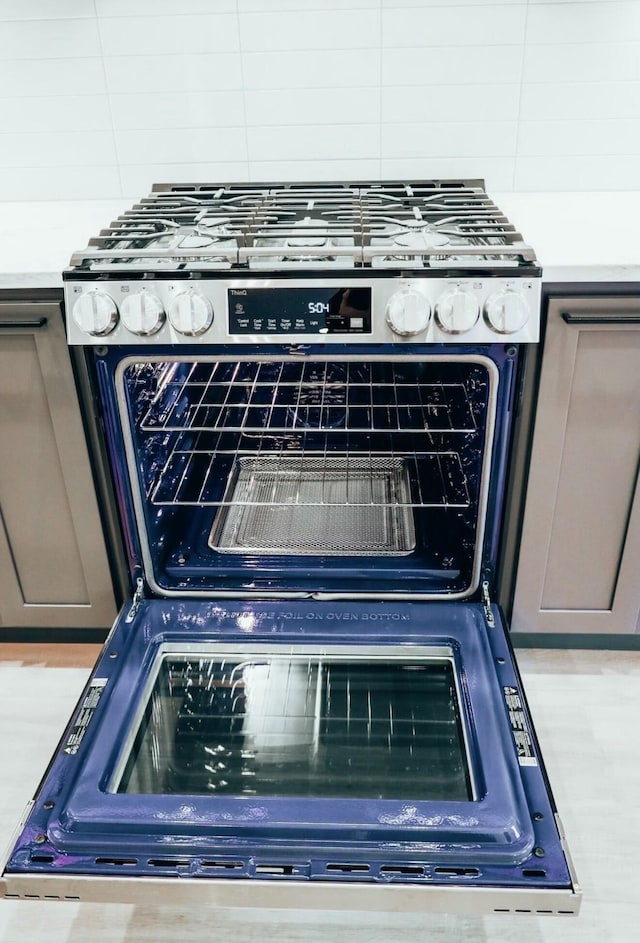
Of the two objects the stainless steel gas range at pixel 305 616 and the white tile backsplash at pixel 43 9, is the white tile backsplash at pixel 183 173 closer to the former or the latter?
the stainless steel gas range at pixel 305 616

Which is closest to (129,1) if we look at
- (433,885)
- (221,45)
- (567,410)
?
(221,45)

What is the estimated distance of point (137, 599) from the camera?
1.63 metres

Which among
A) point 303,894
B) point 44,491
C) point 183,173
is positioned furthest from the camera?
point 183,173

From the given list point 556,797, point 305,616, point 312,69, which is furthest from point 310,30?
point 556,797

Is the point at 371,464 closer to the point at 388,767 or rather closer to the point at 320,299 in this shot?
the point at 320,299

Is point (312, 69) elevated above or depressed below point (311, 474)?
above

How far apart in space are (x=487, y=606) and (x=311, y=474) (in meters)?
0.68

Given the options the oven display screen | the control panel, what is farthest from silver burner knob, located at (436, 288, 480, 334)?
the oven display screen

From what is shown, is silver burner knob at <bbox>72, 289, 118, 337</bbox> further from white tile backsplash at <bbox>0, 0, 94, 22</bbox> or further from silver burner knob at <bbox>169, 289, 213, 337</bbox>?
white tile backsplash at <bbox>0, 0, 94, 22</bbox>

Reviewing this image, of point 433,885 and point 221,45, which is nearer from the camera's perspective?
point 433,885

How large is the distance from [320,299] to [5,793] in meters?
1.23

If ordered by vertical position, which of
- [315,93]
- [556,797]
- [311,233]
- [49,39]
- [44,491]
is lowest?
[556,797]

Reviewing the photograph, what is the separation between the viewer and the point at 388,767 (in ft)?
4.26

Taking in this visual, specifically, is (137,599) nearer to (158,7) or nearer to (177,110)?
(177,110)
